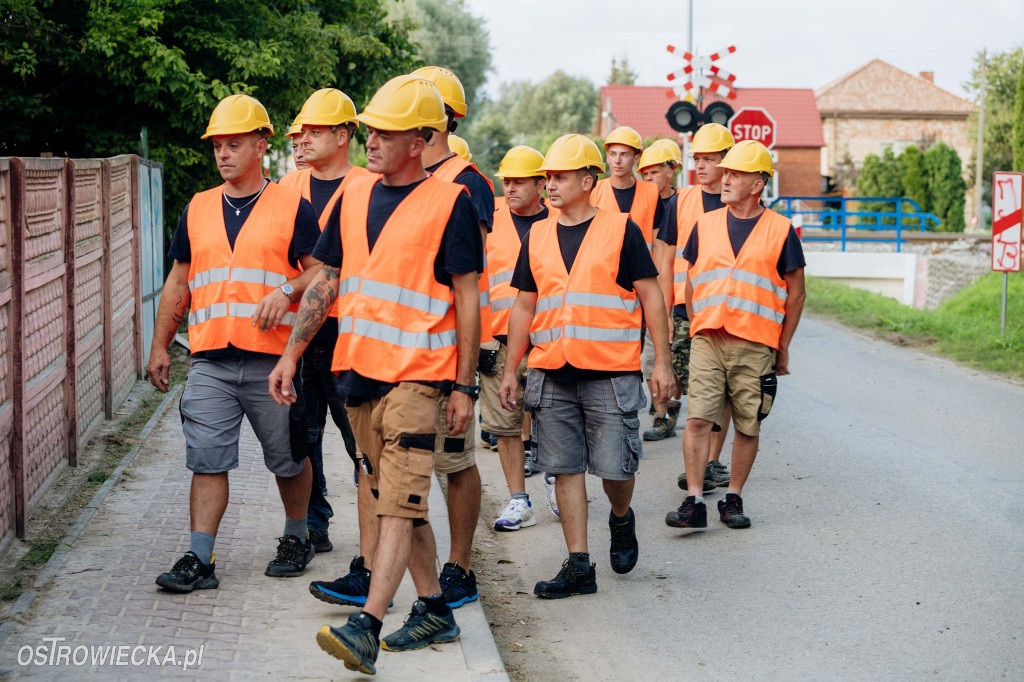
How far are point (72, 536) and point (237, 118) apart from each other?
86.6 inches

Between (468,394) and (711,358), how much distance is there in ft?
8.97

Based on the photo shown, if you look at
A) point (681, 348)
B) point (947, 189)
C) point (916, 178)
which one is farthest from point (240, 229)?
point (916, 178)

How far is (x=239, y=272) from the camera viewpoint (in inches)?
214

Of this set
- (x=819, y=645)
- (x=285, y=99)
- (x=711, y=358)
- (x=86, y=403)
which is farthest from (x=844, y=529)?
(x=285, y=99)

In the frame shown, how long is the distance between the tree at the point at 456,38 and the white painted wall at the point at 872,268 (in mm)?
35015

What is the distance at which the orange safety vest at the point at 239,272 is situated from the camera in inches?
213

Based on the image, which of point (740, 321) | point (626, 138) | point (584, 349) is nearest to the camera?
point (584, 349)

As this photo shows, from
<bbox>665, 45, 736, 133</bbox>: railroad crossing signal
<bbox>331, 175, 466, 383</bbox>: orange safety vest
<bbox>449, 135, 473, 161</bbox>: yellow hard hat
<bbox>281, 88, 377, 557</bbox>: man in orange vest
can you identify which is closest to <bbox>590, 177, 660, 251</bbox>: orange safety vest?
<bbox>449, 135, 473, 161</bbox>: yellow hard hat

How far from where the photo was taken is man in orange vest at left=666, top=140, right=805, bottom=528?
6984 mm

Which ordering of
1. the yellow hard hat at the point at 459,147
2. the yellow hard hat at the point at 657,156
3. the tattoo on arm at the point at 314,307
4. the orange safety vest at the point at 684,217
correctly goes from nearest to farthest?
the tattoo on arm at the point at 314,307
the yellow hard hat at the point at 459,147
the orange safety vest at the point at 684,217
the yellow hard hat at the point at 657,156

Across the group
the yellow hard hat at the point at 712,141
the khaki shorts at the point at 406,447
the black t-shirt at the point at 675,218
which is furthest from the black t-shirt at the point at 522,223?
the khaki shorts at the point at 406,447

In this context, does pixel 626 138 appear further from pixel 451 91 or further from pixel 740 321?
pixel 451 91

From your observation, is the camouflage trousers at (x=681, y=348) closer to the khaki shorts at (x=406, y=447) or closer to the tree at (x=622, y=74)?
the khaki shorts at (x=406, y=447)

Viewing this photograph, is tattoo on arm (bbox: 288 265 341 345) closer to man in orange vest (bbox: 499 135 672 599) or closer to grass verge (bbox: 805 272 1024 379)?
man in orange vest (bbox: 499 135 672 599)
